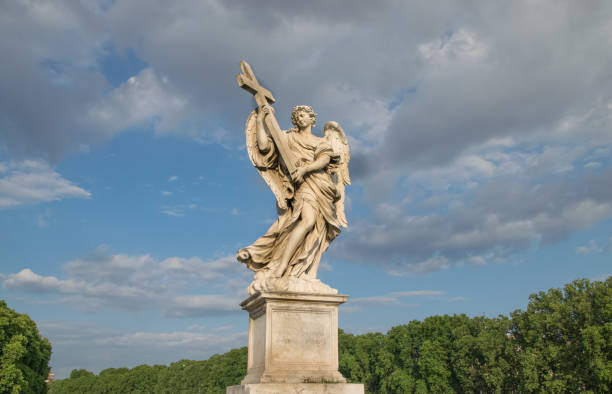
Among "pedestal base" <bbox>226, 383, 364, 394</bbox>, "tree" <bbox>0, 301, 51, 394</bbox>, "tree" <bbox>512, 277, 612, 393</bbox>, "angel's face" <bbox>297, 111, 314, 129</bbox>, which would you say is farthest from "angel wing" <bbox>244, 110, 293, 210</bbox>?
"tree" <bbox>0, 301, 51, 394</bbox>

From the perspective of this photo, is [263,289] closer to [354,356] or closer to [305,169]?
[305,169]

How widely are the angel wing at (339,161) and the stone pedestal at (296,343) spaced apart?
6.33 ft

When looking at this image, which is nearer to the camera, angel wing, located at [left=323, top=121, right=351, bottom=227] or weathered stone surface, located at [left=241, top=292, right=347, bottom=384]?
weathered stone surface, located at [left=241, top=292, right=347, bottom=384]

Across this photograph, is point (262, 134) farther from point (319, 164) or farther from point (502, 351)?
point (502, 351)

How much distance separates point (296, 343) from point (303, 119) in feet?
13.7

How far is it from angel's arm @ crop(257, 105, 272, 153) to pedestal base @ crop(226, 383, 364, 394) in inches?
166

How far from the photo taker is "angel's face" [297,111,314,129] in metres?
10.6

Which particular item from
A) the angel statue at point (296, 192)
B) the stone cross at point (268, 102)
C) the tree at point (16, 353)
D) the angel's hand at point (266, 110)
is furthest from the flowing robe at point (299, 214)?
the tree at point (16, 353)

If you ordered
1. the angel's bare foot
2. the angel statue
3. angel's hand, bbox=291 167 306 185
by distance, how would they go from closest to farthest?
1. the angel's bare foot
2. the angel statue
3. angel's hand, bbox=291 167 306 185

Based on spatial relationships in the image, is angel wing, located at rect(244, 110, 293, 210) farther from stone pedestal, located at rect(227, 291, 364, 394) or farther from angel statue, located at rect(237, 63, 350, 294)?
stone pedestal, located at rect(227, 291, 364, 394)

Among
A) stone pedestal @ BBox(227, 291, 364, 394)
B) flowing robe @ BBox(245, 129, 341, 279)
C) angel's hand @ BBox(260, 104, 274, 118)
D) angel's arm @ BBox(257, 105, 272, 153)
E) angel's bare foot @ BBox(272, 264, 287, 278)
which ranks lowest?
stone pedestal @ BBox(227, 291, 364, 394)

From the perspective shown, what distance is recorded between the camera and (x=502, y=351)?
4134 cm

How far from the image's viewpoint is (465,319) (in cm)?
4722

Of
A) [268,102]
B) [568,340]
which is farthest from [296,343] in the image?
[568,340]
